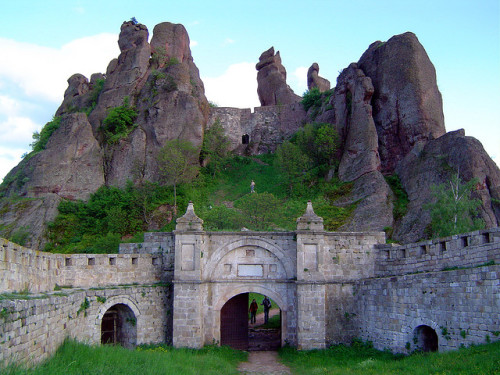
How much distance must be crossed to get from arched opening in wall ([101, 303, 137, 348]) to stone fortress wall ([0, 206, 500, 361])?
0.06 metres

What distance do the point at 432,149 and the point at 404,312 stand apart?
68.0 ft

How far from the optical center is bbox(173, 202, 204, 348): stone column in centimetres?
1880

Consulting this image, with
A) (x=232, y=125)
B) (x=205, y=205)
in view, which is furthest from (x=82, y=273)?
(x=232, y=125)

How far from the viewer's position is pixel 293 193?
1580 inches

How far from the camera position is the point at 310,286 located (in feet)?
63.6

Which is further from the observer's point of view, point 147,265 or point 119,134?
point 119,134

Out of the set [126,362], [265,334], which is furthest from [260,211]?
[126,362]

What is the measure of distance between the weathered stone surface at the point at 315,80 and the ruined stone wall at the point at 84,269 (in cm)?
3974

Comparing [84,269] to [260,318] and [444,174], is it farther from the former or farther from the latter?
[444,174]

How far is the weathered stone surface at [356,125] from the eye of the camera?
3759 centimetres

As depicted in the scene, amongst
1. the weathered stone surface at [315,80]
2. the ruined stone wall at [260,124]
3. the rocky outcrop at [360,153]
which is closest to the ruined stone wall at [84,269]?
the rocky outcrop at [360,153]

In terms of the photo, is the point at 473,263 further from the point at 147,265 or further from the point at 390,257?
the point at 147,265

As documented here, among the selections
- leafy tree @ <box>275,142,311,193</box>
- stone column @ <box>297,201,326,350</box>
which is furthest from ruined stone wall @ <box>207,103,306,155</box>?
stone column @ <box>297,201,326,350</box>

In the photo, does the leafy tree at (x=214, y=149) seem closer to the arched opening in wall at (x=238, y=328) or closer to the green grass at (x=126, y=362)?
the arched opening in wall at (x=238, y=328)
